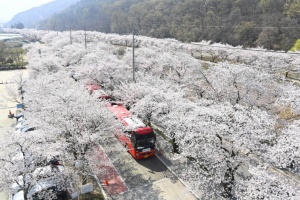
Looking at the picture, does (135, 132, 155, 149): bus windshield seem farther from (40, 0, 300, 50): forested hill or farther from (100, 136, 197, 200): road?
(40, 0, 300, 50): forested hill

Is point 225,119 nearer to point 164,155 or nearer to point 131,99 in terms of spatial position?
point 164,155

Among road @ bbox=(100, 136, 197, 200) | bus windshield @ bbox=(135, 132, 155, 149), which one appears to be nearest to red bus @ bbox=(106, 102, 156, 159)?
bus windshield @ bbox=(135, 132, 155, 149)

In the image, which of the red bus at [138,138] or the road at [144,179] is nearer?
the road at [144,179]

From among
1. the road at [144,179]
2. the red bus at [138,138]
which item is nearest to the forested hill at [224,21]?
the red bus at [138,138]

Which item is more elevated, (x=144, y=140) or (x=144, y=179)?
(x=144, y=140)

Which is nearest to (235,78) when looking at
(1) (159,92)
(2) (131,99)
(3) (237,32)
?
(1) (159,92)

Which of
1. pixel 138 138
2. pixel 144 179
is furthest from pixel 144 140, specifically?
pixel 144 179

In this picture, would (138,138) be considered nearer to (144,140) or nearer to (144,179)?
(144,140)

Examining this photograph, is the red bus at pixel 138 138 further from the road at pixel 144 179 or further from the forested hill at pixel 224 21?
the forested hill at pixel 224 21

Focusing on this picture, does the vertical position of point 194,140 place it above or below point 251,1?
below
